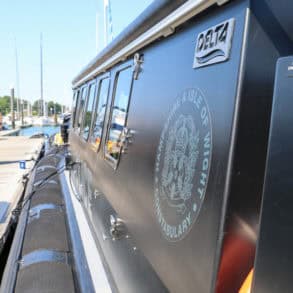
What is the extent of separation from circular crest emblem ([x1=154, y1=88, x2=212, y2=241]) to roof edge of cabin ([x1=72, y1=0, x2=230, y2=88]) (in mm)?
313

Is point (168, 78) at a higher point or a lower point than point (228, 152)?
higher

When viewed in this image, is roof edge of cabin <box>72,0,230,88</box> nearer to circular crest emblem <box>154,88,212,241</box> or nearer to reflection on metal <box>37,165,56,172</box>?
circular crest emblem <box>154,88,212,241</box>

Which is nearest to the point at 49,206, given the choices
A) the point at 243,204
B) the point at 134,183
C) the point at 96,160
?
the point at 96,160

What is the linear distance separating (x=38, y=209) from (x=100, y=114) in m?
1.25

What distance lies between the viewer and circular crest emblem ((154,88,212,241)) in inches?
53.7

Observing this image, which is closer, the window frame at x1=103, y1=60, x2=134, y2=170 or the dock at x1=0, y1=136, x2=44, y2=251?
the window frame at x1=103, y1=60, x2=134, y2=170

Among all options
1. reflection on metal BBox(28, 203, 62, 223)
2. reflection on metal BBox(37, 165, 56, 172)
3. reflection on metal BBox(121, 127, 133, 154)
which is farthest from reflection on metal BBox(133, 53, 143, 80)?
reflection on metal BBox(37, 165, 56, 172)

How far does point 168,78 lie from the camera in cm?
185

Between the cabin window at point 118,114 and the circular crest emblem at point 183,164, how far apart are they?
886 mm

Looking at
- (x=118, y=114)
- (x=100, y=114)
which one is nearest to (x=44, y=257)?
(x=118, y=114)

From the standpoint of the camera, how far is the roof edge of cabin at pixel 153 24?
1585mm

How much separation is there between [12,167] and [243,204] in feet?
45.5

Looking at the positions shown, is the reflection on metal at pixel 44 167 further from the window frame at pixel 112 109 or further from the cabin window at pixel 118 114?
the cabin window at pixel 118 114

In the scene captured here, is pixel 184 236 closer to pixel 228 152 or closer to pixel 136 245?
pixel 228 152
